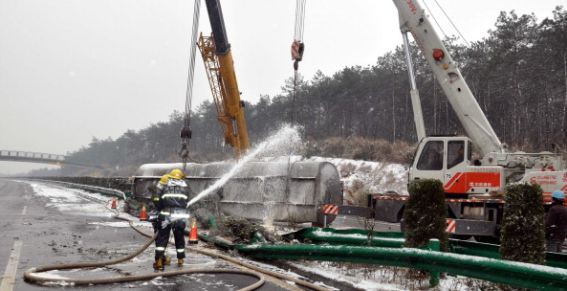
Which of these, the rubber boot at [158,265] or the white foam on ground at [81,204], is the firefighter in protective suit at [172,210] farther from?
the white foam on ground at [81,204]

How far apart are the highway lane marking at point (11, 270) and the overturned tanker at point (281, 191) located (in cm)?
691

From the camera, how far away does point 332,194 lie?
1511 cm

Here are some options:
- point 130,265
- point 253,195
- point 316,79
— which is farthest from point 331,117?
point 130,265

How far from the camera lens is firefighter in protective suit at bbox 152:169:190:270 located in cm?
812

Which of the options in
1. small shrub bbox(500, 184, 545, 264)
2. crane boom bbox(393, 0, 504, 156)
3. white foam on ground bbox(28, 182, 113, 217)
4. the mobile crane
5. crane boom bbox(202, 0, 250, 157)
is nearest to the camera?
small shrub bbox(500, 184, 545, 264)

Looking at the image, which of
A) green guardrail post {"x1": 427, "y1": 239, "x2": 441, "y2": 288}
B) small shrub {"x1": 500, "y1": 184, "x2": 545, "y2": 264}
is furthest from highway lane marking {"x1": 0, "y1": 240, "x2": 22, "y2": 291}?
small shrub {"x1": 500, "y1": 184, "x2": 545, "y2": 264}

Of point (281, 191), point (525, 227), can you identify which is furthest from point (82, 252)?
point (525, 227)

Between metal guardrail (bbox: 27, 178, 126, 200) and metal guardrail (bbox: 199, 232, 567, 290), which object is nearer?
metal guardrail (bbox: 199, 232, 567, 290)

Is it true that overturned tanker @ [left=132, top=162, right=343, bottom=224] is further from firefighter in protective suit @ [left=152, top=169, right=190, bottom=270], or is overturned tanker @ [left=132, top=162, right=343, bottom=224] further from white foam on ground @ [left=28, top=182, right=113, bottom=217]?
firefighter in protective suit @ [left=152, top=169, right=190, bottom=270]

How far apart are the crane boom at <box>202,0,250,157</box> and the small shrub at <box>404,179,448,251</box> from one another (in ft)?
40.7

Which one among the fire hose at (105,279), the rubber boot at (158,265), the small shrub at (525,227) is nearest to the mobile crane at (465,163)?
the small shrub at (525,227)

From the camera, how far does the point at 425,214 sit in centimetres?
777

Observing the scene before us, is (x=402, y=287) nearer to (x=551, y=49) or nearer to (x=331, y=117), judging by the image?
(x=551, y=49)

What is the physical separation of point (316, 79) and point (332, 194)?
50370 millimetres
